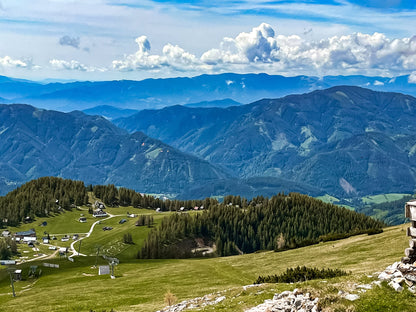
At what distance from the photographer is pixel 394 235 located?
281 ft

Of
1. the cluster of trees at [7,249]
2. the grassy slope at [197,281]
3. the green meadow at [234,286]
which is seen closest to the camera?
the green meadow at [234,286]

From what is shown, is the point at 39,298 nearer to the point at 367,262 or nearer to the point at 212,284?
the point at 212,284

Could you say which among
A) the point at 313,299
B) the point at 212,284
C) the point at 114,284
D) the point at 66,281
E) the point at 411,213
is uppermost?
the point at 411,213

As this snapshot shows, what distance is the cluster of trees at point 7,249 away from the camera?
16590 cm

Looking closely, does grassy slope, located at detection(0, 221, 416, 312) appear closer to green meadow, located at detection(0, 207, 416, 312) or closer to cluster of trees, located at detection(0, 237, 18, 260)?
green meadow, located at detection(0, 207, 416, 312)

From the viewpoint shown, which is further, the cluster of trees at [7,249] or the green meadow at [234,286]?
the cluster of trees at [7,249]

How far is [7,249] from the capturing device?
170625 millimetres

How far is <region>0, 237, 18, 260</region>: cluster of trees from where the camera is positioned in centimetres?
16590

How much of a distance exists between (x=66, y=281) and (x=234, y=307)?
82566 mm

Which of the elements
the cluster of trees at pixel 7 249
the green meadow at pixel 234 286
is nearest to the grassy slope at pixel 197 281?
the green meadow at pixel 234 286

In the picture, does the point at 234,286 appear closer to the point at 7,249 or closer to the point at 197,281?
the point at 197,281

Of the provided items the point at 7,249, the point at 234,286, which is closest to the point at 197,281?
the point at 234,286

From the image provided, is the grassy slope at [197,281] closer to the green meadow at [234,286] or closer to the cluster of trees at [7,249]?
the green meadow at [234,286]

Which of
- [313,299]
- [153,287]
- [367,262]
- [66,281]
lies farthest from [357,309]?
[66,281]
